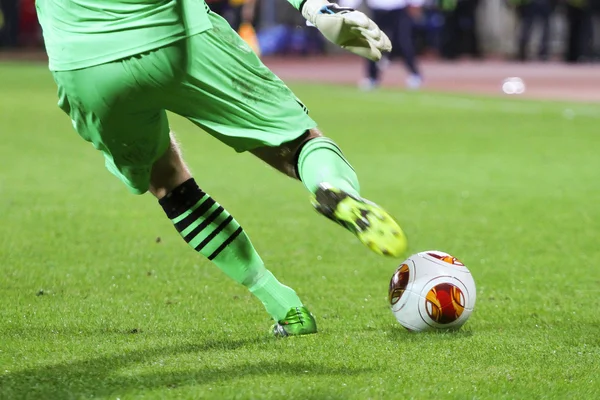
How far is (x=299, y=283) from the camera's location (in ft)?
17.6

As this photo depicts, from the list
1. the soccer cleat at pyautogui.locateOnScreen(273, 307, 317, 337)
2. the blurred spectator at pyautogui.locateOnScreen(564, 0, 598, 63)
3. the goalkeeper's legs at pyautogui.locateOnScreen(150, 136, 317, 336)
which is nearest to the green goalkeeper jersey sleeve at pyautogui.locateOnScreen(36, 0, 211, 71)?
the goalkeeper's legs at pyautogui.locateOnScreen(150, 136, 317, 336)

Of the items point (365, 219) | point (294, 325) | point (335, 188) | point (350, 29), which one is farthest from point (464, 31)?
point (365, 219)

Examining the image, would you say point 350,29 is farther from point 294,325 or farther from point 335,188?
point 294,325

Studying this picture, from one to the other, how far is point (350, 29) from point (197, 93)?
524 millimetres

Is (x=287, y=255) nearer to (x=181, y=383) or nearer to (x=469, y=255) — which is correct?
(x=469, y=255)

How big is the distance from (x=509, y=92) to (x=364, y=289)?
15094mm

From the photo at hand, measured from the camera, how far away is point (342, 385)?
3486mm

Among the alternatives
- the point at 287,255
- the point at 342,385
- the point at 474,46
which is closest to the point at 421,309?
the point at 342,385

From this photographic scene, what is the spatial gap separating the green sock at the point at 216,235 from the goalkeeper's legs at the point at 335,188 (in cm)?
53

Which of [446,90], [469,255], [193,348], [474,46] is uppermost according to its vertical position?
[193,348]

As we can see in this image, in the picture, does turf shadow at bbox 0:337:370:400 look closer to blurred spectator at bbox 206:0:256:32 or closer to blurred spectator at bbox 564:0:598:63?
blurred spectator at bbox 206:0:256:32

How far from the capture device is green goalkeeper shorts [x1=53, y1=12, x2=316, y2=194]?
3496 mm

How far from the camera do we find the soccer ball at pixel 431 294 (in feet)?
14.0

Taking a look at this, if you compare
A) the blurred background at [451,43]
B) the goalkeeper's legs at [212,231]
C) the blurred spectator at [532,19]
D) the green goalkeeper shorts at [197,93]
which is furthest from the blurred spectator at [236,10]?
the green goalkeeper shorts at [197,93]
